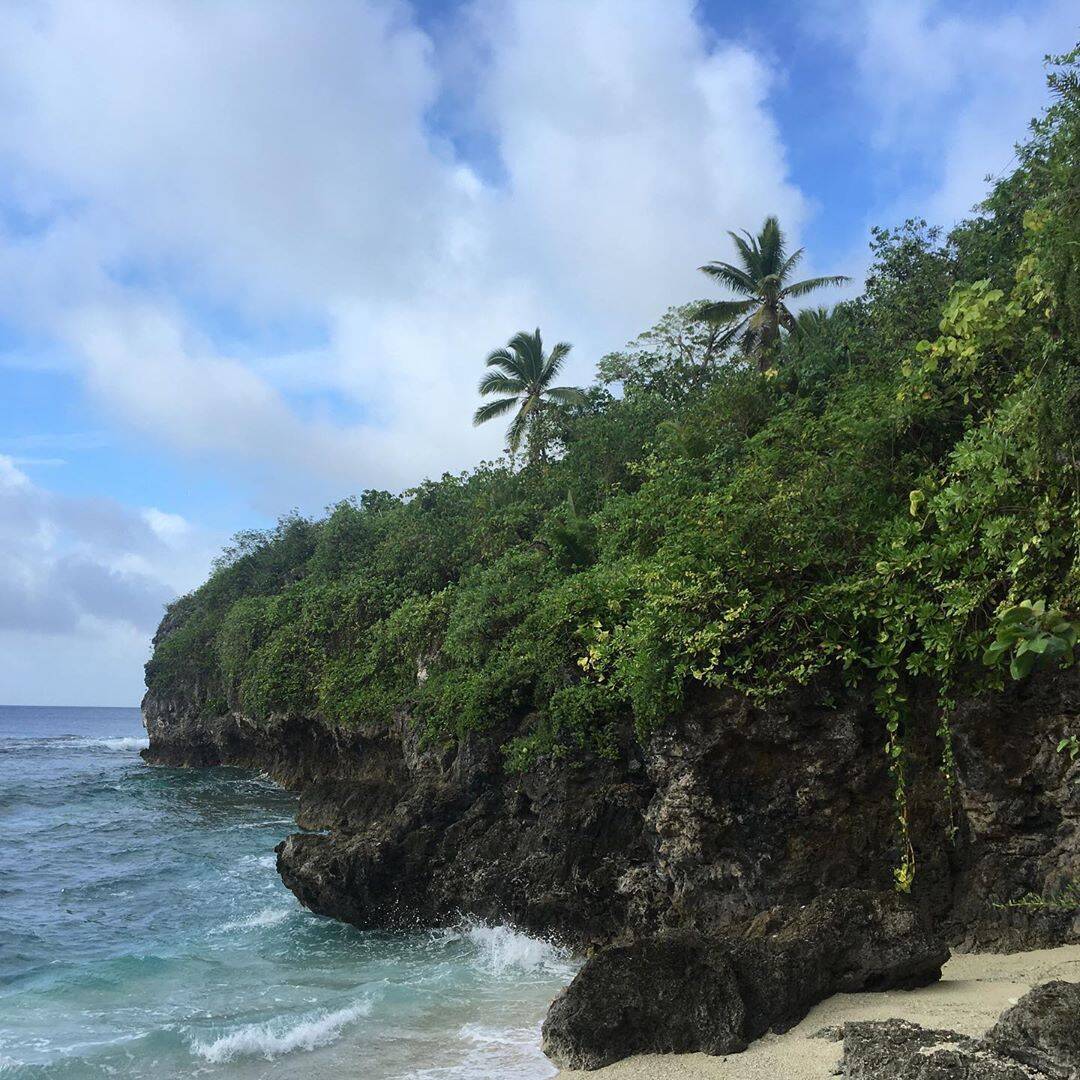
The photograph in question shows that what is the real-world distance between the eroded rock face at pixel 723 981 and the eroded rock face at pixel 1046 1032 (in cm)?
152

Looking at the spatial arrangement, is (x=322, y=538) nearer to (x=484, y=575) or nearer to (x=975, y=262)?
(x=484, y=575)

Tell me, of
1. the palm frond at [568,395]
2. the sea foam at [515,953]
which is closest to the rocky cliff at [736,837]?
the sea foam at [515,953]

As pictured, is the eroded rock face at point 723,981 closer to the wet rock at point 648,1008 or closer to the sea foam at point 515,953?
the wet rock at point 648,1008

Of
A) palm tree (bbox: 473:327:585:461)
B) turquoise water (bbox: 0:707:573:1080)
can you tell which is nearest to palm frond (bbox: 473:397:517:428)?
palm tree (bbox: 473:327:585:461)

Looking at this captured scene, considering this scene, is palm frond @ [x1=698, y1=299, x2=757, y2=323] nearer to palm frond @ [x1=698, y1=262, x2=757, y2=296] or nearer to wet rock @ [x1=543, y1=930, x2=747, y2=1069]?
palm frond @ [x1=698, y1=262, x2=757, y2=296]

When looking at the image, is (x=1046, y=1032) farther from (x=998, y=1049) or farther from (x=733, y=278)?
(x=733, y=278)

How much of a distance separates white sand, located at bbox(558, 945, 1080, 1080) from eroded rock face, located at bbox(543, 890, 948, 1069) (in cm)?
11

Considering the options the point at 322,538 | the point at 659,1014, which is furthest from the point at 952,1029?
the point at 322,538

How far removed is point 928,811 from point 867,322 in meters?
9.52

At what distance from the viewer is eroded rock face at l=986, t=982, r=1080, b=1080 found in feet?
15.9

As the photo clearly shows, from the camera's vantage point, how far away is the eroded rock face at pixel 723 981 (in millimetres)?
6418

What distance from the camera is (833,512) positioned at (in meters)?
9.59

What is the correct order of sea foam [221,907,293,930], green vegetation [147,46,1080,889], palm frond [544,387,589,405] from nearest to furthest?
green vegetation [147,46,1080,889] → sea foam [221,907,293,930] → palm frond [544,387,589,405]

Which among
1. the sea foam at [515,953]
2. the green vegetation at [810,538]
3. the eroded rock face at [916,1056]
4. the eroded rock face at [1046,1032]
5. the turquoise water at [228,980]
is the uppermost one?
the green vegetation at [810,538]
